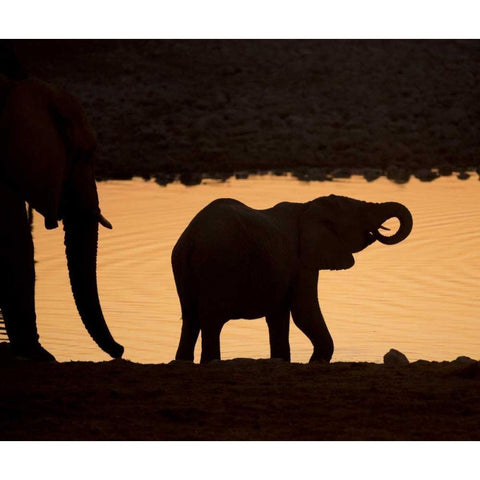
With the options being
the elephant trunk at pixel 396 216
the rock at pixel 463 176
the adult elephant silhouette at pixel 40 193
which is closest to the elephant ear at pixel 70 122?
the adult elephant silhouette at pixel 40 193

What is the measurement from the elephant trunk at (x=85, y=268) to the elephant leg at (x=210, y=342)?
2.87 ft

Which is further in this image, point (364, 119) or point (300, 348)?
point (364, 119)

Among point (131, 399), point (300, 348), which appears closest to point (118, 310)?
point (300, 348)

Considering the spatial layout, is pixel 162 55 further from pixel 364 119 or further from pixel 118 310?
pixel 118 310

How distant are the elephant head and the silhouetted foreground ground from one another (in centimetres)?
185

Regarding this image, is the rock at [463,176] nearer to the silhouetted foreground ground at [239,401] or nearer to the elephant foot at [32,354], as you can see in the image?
the silhouetted foreground ground at [239,401]

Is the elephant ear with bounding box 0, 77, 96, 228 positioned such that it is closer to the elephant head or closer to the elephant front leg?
the elephant front leg

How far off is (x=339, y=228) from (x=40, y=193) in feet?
9.19

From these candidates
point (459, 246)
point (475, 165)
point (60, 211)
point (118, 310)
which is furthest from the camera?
point (475, 165)

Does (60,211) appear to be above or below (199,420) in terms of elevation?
above

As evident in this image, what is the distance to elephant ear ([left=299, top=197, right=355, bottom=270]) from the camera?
1102 cm

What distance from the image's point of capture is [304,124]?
119 feet

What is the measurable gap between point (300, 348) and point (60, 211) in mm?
2886

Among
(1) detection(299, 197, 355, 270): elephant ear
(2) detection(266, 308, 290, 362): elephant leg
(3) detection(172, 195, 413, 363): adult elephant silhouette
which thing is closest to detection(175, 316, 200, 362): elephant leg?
(3) detection(172, 195, 413, 363): adult elephant silhouette
